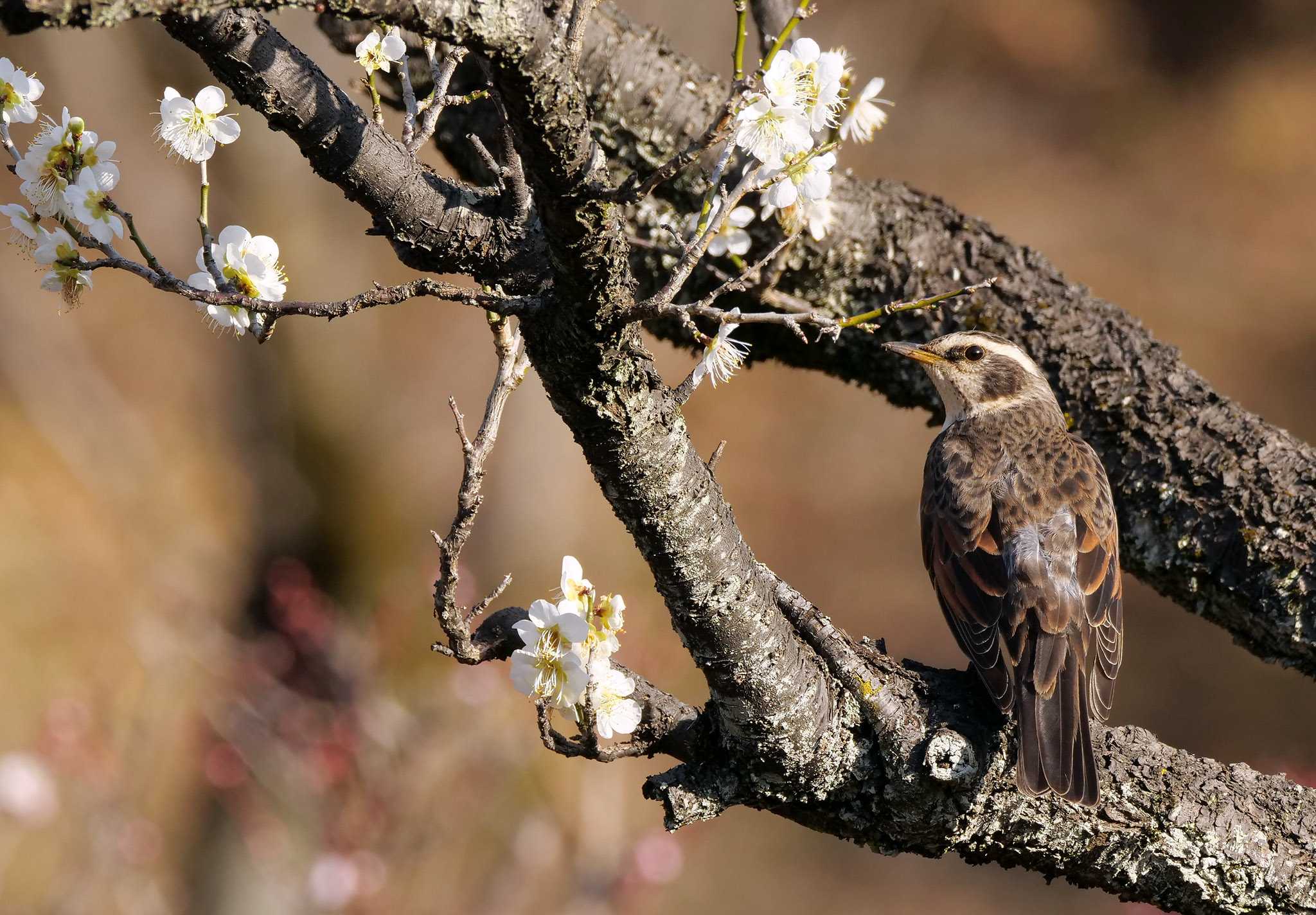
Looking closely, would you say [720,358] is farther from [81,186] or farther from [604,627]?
[81,186]

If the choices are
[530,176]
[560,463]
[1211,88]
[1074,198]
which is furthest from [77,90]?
[1211,88]

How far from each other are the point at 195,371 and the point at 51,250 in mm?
11365

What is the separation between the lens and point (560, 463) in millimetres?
9398

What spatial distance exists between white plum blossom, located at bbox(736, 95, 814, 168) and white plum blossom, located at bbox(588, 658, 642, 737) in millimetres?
919

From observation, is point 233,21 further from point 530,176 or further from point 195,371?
point 195,371

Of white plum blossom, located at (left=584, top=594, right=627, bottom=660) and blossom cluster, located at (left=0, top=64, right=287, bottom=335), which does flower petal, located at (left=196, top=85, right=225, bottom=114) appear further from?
white plum blossom, located at (left=584, top=594, right=627, bottom=660)

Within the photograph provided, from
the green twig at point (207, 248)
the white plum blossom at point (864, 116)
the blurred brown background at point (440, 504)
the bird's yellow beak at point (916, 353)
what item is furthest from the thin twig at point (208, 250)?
the blurred brown background at point (440, 504)

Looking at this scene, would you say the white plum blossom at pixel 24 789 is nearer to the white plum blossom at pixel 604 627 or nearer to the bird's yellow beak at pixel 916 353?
the white plum blossom at pixel 604 627

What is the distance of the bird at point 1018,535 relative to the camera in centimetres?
327

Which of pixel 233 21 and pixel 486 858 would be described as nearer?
pixel 233 21

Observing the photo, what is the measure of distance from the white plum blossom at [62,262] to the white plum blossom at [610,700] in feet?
3.45

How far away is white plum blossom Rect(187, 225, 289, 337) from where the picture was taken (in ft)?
6.20

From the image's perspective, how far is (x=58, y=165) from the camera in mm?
1786

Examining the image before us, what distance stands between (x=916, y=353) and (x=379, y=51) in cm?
205
